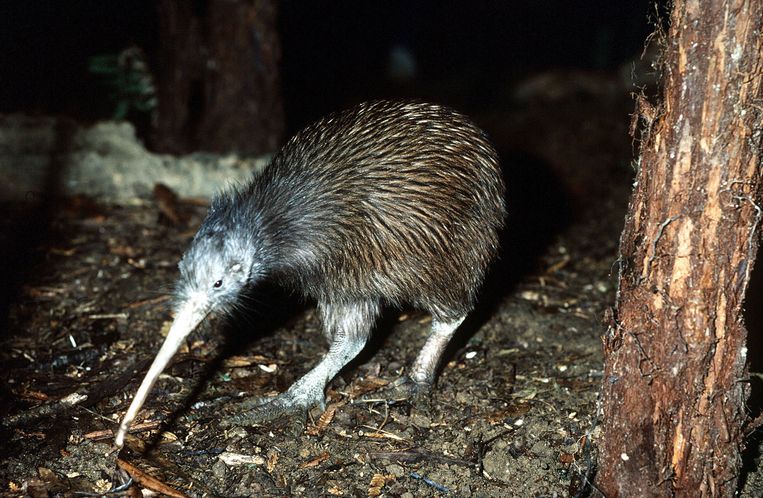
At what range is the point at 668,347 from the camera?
2.60 m

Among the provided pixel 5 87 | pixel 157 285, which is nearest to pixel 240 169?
pixel 157 285

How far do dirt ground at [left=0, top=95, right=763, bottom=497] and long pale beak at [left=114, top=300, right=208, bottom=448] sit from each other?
0.25 metres

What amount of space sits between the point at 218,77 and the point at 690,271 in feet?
14.7

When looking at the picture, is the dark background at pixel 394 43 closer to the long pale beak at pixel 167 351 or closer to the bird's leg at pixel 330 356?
the bird's leg at pixel 330 356

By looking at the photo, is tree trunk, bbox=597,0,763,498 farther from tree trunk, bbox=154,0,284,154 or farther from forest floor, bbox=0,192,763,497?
tree trunk, bbox=154,0,284,154

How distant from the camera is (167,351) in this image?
9.93 feet

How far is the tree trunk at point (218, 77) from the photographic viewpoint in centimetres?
597

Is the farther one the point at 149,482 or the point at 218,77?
the point at 218,77

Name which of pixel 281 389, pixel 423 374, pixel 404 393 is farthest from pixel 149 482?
pixel 423 374

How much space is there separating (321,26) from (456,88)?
1.97 meters

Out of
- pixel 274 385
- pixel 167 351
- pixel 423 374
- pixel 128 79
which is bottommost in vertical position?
pixel 274 385

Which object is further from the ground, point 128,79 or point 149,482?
point 128,79

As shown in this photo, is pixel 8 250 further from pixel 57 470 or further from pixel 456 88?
pixel 456 88

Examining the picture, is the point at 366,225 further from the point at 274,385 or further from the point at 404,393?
the point at 274,385
